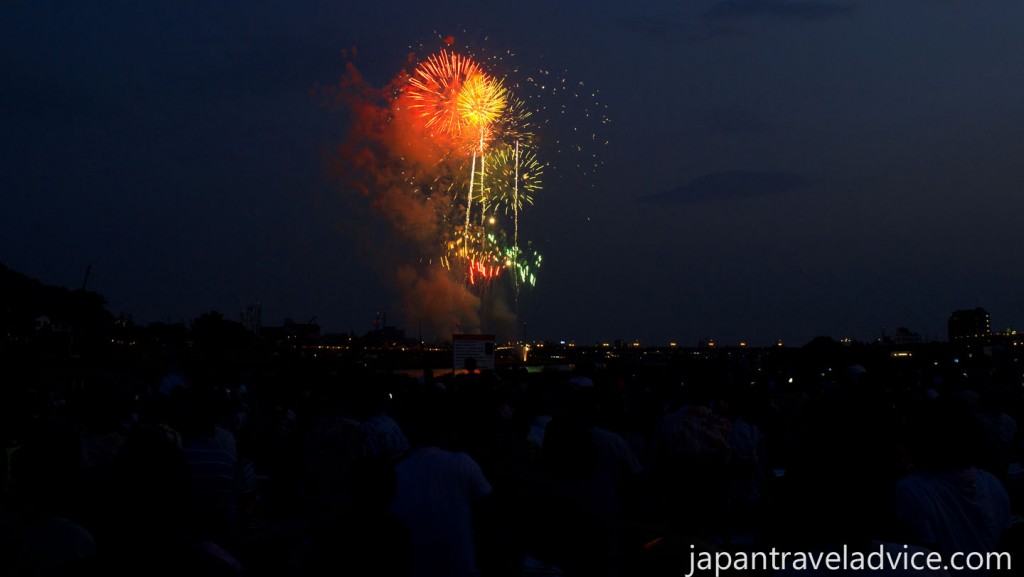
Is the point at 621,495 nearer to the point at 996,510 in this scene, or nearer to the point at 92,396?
the point at 996,510

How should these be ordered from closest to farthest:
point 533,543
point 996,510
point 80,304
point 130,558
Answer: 1. point 130,558
2. point 533,543
3. point 996,510
4. point 80,304

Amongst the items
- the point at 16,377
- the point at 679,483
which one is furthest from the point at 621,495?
the point at 16,377

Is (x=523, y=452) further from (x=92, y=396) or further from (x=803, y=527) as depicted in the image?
(x=803, y=527)

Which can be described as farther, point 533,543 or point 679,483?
point 679,483

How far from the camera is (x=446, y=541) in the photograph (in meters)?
5.24

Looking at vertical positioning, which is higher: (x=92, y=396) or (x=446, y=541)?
(x=92, y=396)

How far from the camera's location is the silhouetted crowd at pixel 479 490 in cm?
315

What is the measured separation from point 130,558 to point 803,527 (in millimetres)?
2343

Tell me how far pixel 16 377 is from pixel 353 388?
24.6ft

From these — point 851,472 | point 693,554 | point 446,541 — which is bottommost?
point 446,541

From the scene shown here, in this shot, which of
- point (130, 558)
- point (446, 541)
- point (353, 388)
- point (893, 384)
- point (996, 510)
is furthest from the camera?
point (893, 384)

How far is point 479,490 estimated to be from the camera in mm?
5383

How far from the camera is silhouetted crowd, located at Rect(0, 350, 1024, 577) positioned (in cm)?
315

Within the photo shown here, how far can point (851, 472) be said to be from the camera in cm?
303
